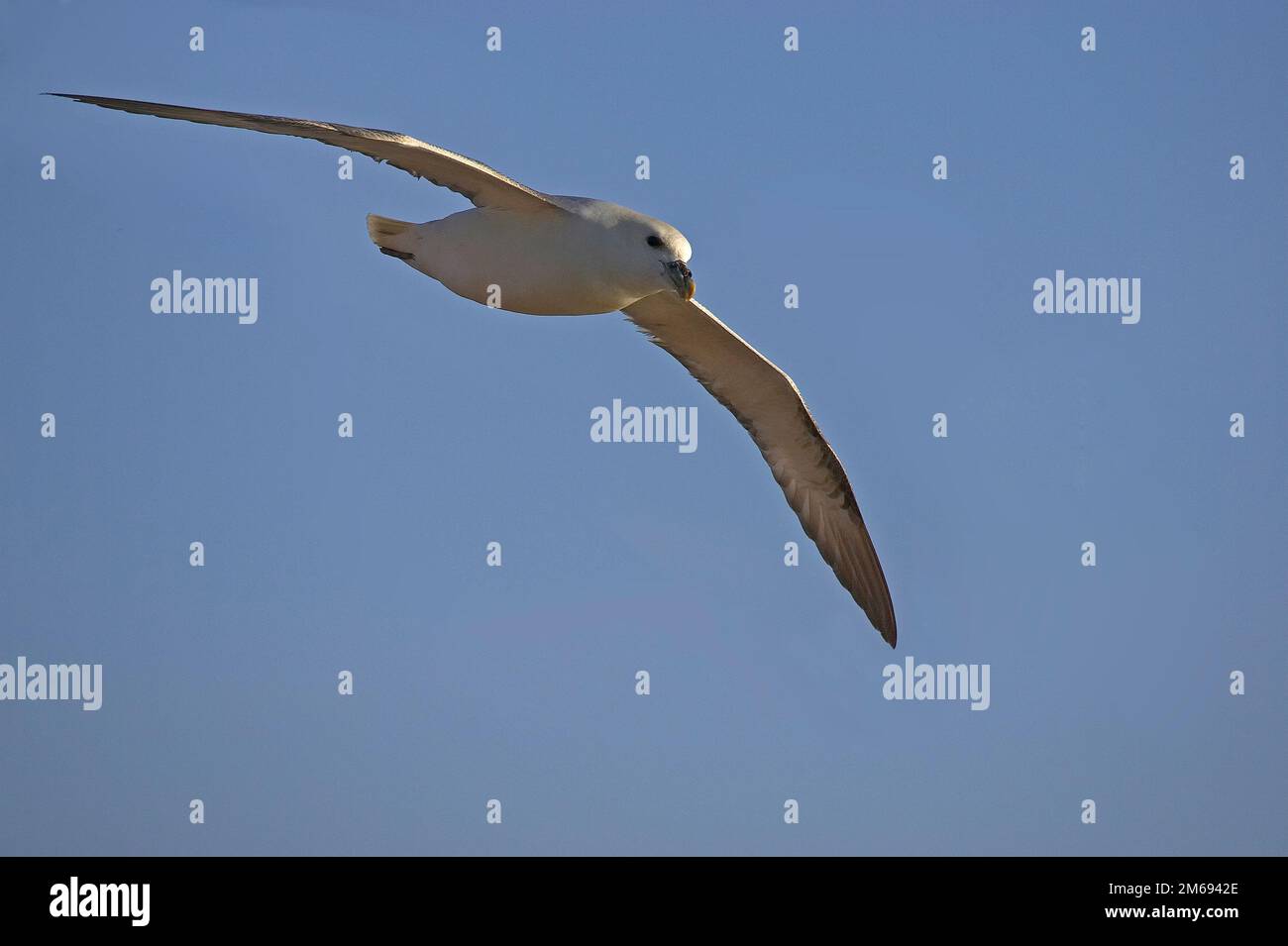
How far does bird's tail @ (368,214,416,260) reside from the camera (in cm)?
1146

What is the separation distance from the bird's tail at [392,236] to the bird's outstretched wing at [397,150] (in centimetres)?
47

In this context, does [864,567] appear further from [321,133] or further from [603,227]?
[321,133]

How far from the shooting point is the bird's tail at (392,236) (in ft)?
37.6

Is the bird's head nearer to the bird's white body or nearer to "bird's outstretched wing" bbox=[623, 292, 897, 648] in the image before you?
the bird's white body

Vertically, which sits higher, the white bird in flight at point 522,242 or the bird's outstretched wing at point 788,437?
the white bird in flight at point 522,242

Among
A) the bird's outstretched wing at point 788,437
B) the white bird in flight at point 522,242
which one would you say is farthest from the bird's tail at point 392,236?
the bird's outstretched wing at point 788,437

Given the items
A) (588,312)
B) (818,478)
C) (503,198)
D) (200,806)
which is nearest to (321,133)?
(503,198)

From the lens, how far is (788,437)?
47.5 feet

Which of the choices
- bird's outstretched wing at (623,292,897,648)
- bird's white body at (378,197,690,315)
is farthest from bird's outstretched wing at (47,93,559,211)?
bird's outstretched wing at (623,292,897,648)

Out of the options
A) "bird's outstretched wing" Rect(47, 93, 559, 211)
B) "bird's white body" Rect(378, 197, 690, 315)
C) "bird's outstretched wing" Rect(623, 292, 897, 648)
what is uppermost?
"bird's outstretched wing" Rect(47, 93, 559, 211)

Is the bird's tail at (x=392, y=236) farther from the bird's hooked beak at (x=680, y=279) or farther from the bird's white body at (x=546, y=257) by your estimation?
the bird's hooked beak at (x=680, y=279)

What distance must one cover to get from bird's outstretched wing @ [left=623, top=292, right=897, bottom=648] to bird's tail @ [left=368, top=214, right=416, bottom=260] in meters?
2.51

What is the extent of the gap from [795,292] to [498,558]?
4.06m

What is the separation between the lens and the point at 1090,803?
1702 centimetres
